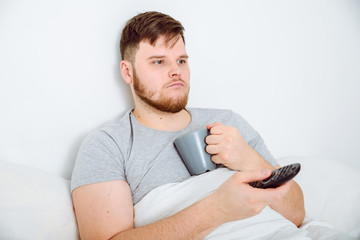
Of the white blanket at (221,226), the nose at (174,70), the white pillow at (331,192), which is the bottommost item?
the white pillow at (331,192)

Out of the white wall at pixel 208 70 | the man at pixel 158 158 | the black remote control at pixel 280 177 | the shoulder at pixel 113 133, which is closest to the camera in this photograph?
the black remote control at pixel 280 177

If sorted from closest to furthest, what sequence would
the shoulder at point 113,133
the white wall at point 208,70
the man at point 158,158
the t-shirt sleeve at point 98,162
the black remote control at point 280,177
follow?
1. the black remote control at point 280,177
2. the man at point 158,158
3. the t-shirt sleeve at point 98,162
4. the shoulder at point 113,133
5. the white wall at point 208,70

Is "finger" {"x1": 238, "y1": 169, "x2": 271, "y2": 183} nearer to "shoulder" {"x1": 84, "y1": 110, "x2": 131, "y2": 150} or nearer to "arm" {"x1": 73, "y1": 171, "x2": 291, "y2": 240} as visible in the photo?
"arm" {"x1": 73, "y1": 171, "x2": 291, "y2": 240}

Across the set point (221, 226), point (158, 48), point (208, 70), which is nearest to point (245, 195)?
point (221, 226)

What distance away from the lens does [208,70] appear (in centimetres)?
144

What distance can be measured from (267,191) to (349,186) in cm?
Answer: 82

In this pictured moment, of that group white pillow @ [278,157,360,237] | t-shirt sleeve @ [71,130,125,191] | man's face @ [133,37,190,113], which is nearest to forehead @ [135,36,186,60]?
man's face @ [133,37,190,113]

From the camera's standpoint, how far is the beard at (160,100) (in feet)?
3.71

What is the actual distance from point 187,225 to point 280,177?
0.30 metres

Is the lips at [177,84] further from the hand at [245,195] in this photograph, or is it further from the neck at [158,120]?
the hand at [245,195]

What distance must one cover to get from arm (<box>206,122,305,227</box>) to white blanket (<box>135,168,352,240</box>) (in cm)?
4

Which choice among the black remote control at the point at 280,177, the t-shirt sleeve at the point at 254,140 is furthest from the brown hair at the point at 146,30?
the black remote control at the point at 280,177

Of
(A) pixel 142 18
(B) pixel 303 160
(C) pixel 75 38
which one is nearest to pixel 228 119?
(B) pixel 303 160

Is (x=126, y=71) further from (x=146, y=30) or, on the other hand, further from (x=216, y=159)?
(x=216, y=159)
